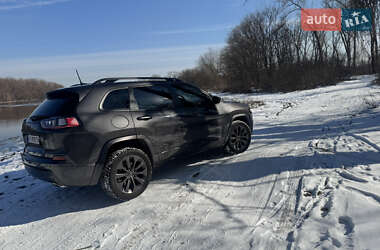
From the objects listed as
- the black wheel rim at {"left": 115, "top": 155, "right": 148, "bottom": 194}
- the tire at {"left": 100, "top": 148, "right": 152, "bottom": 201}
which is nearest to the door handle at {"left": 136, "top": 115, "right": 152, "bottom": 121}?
the tire at {"left": 100, "top": 148, "right": 152, "bottom": 201}

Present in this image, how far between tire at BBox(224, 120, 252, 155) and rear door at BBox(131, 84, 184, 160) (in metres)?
1.40

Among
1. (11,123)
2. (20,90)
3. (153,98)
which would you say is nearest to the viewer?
(153,98)

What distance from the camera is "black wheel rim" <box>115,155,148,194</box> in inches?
137

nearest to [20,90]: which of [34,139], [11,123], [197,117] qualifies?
[11,123]

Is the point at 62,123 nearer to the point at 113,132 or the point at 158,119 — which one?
the point at 113,132

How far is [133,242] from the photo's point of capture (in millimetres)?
2678

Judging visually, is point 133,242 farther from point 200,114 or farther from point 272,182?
point 200,114

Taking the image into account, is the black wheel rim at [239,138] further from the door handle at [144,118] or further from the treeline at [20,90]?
the treeline at [20,90]

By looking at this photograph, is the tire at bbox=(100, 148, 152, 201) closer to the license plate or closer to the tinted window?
the tinted window

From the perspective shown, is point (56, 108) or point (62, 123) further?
point (56, 108)

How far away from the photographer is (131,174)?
3588 millimetres

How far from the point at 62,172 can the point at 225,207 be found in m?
2.16

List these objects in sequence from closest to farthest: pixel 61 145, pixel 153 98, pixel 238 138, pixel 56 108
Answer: pixel 61 145 < pixel 56 108 < pixel 153 98 < pixel 238 138

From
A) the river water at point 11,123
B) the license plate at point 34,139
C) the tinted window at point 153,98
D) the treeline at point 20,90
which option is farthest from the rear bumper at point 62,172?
the treeline at point 20,90
